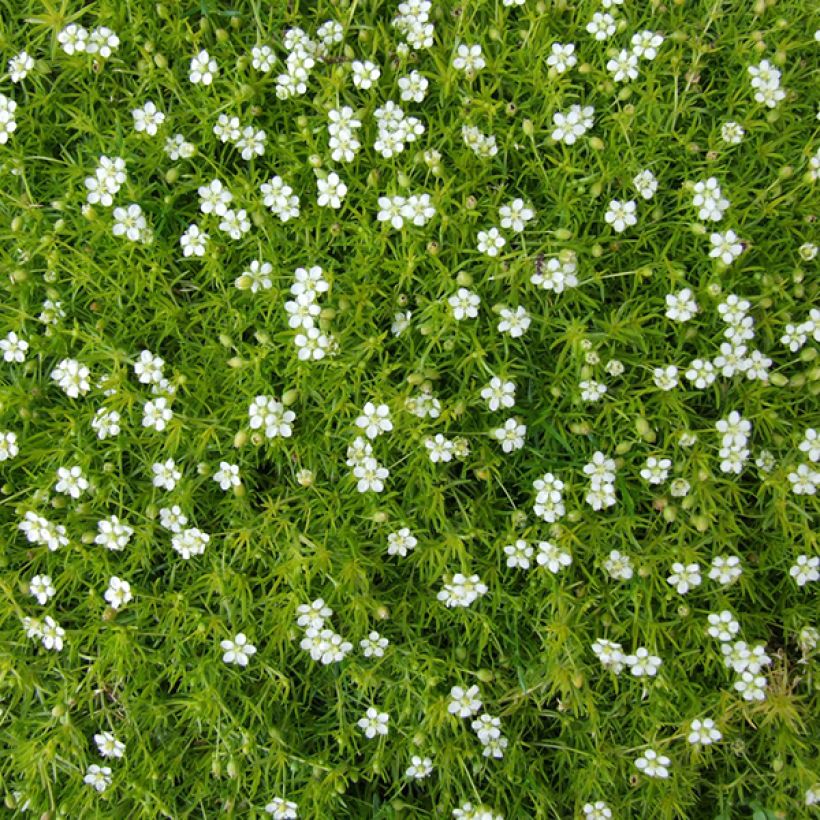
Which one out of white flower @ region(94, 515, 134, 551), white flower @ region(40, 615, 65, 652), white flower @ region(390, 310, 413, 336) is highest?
white flower @ region(390, 310, 413, 336)

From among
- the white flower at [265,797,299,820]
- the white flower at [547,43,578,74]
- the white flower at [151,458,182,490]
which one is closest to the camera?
the white flower at [265,797,299,820]

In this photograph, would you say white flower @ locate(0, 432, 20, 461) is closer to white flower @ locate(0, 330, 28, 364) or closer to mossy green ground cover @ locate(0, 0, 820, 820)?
mossy green ground cover @ locate(0, 0, 820, 820)

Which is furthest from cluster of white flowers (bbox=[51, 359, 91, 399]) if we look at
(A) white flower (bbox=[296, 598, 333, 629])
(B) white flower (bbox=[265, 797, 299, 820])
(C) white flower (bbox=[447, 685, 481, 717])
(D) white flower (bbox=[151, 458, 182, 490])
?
(C) white flower (bbox=[447, 685, 481, 717])

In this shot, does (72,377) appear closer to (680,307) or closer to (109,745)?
(109,745)

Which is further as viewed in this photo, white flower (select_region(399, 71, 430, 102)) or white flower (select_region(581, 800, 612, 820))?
white flower (select_region(399, 71, 430, 102))

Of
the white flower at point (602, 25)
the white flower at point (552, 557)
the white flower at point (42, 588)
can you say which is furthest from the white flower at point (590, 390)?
the white flower at point (42, 588)

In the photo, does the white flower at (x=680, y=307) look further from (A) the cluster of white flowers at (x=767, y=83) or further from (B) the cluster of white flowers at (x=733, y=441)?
(A) the cluster of white flowers at (x=767, y=83)

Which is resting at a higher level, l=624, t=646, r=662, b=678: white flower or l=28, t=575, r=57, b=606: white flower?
l=28, t=575, r=57, b=606: white flower

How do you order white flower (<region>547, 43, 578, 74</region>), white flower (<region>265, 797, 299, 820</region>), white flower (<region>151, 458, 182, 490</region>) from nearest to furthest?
1. white flower (<region>265, 797, 299, 820</region>)
2. white flower (<region>151, 458, 182, 490</region>)
3. white flower (<region>547, 43, 578, 74</region>)
